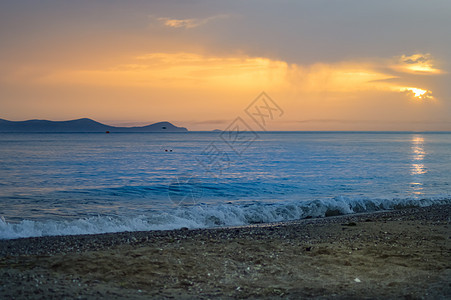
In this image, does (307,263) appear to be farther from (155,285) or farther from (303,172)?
(303,172)

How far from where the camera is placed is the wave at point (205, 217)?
40.8 feet

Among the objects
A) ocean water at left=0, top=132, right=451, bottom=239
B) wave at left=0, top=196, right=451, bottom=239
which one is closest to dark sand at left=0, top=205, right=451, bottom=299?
wave at left=0, top=196, right=451, bottom=239

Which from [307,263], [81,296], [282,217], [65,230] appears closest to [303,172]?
[282,217]

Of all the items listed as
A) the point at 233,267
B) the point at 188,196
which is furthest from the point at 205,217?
the point at 233,267

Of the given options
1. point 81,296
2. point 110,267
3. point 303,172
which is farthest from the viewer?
point 303,172

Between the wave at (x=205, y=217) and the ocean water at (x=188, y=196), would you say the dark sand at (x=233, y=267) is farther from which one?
the ocean water at (x=188, y=196)

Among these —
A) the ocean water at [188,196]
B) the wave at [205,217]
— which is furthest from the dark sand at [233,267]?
the ocean water at [188,196]

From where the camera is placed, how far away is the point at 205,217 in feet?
51.6

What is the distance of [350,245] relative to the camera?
8.80m

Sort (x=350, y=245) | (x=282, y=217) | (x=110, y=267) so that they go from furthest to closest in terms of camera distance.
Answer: (x=282, y=217), (x=350, y=245), (x=110, y=267)

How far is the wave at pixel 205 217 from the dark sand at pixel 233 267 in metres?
2.46

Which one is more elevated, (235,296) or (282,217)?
(235,296)

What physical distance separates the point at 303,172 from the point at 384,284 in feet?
93.9

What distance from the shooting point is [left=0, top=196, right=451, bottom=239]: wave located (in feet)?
40.8
